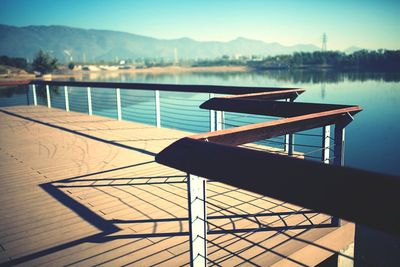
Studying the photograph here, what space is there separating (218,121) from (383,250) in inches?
126

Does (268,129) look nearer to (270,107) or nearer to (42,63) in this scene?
(270,107)

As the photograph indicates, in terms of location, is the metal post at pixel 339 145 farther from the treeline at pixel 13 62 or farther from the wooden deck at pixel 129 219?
the treeline at pixel 13 62

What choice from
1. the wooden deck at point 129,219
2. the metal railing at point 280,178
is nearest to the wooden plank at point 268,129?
the metal railing at point 280,178

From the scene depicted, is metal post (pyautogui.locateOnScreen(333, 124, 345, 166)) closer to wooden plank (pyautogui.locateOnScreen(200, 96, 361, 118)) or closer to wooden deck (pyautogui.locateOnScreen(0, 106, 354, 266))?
wooden plank (pyautogui.locateOnScreen(200, 96, 361, 118))

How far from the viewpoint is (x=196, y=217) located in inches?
47.0

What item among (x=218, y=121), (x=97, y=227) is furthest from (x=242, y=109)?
(x=97, y=227)

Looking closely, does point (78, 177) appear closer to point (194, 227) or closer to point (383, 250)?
point (194, 227)

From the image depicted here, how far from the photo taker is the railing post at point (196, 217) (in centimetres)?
117

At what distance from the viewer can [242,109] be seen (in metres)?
2.39

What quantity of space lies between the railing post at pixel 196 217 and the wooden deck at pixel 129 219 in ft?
0.53

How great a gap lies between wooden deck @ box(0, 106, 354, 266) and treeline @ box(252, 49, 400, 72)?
157 ft

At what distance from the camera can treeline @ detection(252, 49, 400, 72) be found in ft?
144

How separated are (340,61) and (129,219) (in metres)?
63.9

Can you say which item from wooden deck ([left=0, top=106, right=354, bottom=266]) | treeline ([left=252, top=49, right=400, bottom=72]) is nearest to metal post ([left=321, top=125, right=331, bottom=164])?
wooden deck ([left=0, top=106, right=354, bottom=266])
